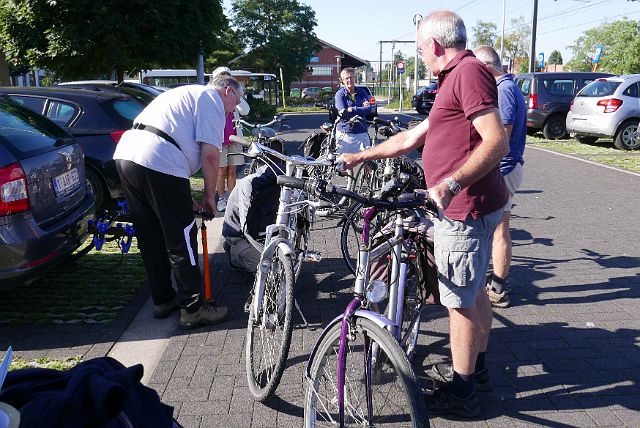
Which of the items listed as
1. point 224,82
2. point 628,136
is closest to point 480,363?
point 224,82

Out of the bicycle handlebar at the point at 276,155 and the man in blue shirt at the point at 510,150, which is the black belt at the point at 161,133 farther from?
the man in blue shirt at the point at 510,150

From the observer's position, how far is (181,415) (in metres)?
3.26

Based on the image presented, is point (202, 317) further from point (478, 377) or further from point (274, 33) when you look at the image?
point (274, 33)

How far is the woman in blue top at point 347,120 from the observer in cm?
855

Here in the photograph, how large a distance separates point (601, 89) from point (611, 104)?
2.73ft

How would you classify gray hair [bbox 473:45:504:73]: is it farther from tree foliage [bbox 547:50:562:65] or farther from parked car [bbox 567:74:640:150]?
tree foliage [bbox 547:50:562:65]

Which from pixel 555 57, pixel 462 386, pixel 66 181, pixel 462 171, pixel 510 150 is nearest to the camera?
pixel 462 171

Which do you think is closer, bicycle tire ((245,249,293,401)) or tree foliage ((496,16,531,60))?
bicycle tire ((245,249,293,401))

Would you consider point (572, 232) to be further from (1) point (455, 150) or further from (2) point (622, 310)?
(1) point (455, 150)

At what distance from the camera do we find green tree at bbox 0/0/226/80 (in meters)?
11.9

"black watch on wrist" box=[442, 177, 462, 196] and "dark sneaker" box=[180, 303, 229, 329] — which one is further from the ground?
"black watch on wrist" box=[442, 177, 462, 196]

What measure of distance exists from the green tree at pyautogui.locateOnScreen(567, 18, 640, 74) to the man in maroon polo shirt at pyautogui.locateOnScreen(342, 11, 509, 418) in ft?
145

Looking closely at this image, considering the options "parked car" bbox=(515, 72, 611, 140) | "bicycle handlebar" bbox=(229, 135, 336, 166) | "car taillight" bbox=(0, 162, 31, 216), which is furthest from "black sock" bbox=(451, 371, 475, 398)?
"parked car" bbox=(515, 72, 611, 140)

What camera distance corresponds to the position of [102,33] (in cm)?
1210
